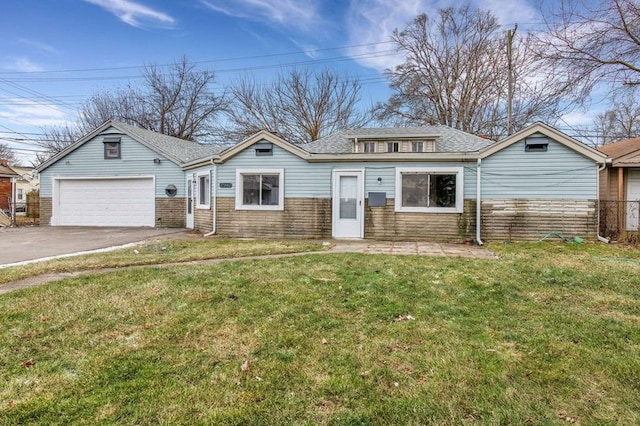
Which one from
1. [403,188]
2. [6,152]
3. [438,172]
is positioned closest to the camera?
[438,172]

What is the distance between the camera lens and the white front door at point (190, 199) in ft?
45.5

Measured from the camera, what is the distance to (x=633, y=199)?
39.1 feet

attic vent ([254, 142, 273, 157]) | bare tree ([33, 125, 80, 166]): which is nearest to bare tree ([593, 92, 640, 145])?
attic vent ([254, 142, 273, 157])

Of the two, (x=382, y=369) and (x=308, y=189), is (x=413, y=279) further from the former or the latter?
(x=308, y=189)

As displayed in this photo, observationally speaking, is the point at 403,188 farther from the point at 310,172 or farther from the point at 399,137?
the point at 310,172

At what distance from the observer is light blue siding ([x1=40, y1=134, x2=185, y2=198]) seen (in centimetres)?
1494

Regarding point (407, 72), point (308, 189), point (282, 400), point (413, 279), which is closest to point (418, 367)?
point (282, 400)

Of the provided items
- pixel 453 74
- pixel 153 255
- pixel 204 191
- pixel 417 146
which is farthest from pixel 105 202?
pixel 453 74

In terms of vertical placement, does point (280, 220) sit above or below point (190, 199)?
below

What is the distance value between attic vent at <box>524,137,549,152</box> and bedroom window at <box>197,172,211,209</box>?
10021mm

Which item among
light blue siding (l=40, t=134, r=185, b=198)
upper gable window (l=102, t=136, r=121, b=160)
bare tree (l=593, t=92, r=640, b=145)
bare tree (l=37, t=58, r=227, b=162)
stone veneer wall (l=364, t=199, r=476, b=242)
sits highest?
bare tree (l=37, t=58, r=227, b=162)

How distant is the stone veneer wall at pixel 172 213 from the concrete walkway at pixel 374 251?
7.62 meters

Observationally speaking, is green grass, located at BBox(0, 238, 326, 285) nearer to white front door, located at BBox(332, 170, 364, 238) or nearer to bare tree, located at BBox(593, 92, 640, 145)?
white front door, located at BBox(332, 170, 364, 238)

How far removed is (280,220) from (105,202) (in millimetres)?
8907
